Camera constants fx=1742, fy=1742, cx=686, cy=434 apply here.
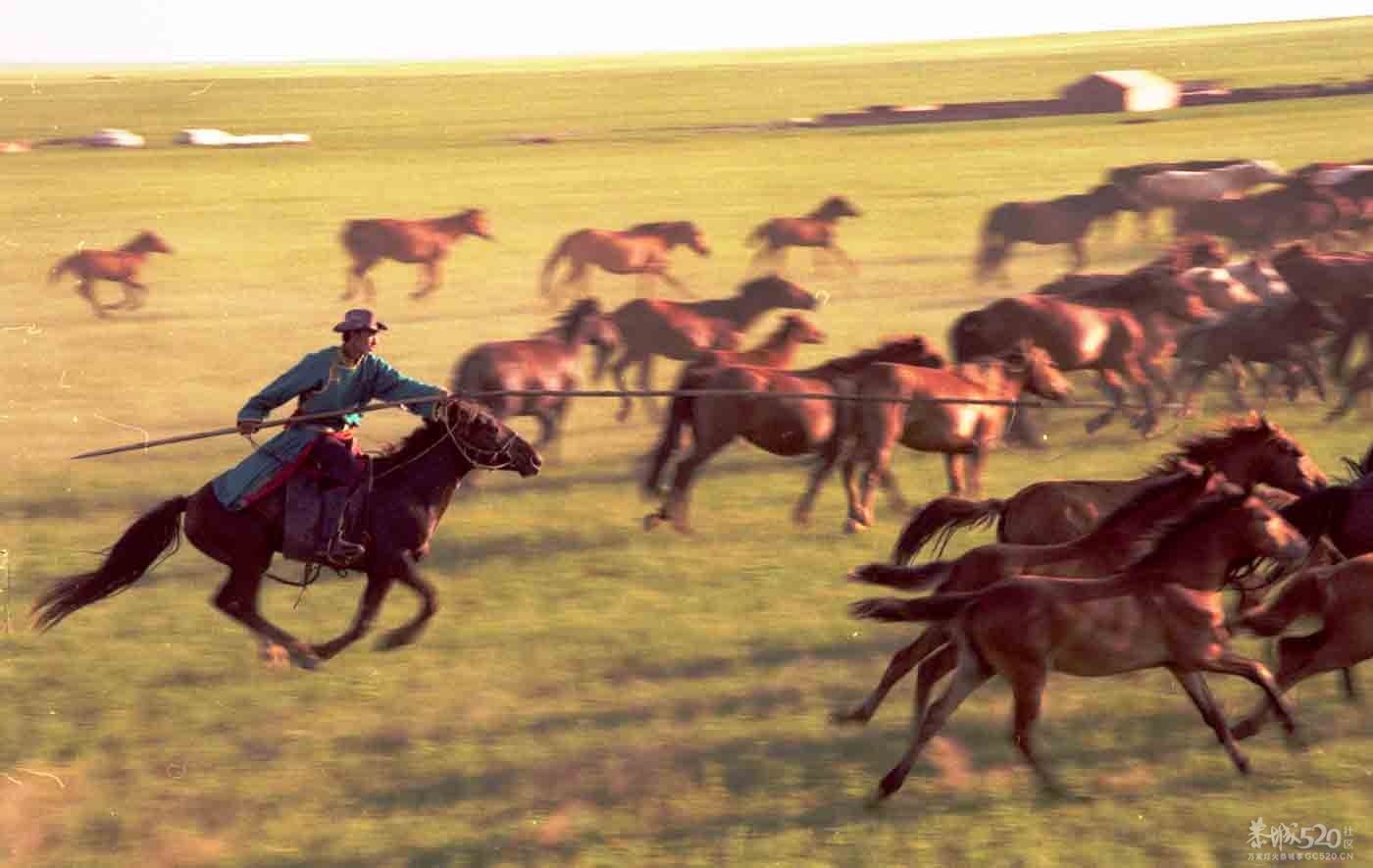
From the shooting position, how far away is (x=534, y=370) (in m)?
14.1

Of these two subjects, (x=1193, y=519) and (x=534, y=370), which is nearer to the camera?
(x=1193, y=519)

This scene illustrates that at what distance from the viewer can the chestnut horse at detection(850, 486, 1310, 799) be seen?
6.70 meters

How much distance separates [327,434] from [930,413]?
4707 millimetres

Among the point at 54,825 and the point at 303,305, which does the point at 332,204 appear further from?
the point at 54,825

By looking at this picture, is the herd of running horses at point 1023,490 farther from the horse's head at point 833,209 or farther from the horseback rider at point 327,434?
the horse's head at point 833,209

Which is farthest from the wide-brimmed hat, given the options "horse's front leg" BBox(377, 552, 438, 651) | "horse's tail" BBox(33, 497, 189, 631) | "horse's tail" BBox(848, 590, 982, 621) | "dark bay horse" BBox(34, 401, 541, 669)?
"horse's tail" BBox(848, 590, 982, 621)

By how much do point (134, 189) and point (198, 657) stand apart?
42448 millimetres

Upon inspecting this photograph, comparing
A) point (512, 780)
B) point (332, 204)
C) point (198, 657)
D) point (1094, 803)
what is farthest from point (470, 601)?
point (332, 204)

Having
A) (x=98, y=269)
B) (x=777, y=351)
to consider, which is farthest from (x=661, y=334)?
(x=98, y=269)

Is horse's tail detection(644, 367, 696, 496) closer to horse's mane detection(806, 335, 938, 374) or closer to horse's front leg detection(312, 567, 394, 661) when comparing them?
horse's mane detection(806, 335, 938, 374)

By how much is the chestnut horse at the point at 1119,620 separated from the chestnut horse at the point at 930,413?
447cm

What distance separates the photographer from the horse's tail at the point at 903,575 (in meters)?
7.21

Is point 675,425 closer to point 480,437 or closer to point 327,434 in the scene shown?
point 480,437

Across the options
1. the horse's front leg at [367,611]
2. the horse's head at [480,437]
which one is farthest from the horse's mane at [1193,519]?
the horse's front leg at [367,611]
